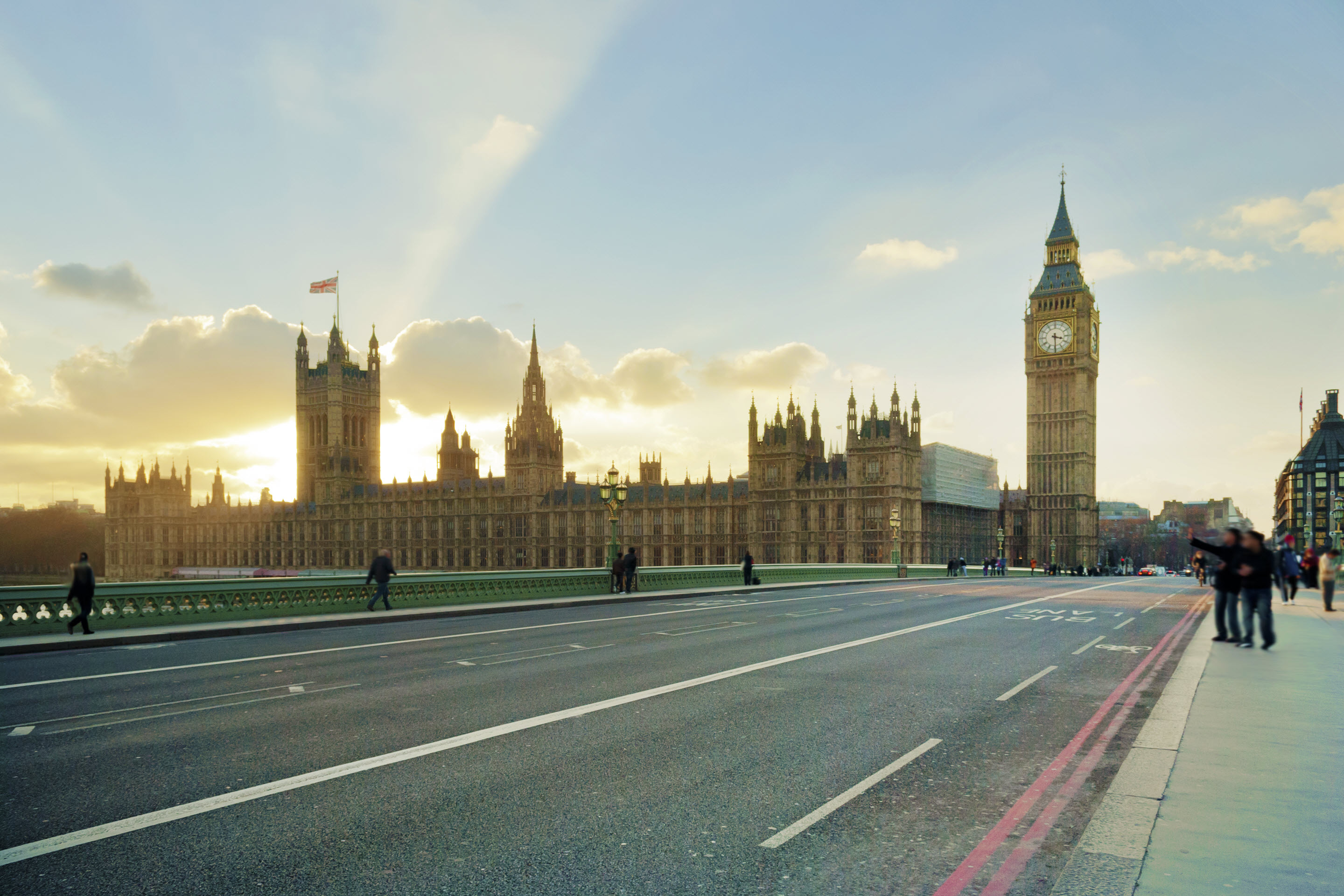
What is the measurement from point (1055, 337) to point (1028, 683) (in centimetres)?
11555

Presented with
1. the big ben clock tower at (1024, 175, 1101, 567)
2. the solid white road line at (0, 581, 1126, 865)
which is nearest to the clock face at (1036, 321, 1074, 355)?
the big ben clock tower at (1024, 175, 1101, 567)

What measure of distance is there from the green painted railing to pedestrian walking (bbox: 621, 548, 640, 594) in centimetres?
72

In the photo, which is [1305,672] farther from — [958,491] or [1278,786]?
[958,491]

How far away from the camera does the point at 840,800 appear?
7.16 meters

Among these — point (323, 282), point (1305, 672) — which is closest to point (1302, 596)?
point (1305, 672)

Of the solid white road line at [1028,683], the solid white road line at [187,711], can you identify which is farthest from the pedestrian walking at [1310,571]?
the solid white road line at [187,711]

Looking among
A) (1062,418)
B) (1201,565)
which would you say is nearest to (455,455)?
(1062,418)

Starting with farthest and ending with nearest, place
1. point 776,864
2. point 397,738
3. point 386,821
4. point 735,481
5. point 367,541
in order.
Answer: point 367,541, point 735,481, point 397,738, point 386,821, point 776,864

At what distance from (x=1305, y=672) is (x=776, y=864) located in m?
10.8

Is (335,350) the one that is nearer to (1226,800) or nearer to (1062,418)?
(1062,418)

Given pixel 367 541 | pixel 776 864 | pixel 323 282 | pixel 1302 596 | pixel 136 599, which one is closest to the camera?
pixel 776 864

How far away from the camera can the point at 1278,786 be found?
6.95 metres

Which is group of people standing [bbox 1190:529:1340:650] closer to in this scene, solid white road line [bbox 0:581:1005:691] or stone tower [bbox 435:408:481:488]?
solid white road line [bbox 0:581:1005:691]

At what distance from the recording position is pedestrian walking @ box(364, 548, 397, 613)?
25453 millimetres
